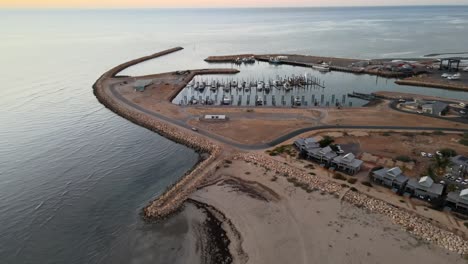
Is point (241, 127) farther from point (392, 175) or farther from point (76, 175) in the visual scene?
point (76, 175)

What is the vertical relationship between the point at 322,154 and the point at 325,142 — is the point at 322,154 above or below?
below

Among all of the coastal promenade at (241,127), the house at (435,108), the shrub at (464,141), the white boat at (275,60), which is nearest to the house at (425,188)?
the coastal promenade at (241,127)

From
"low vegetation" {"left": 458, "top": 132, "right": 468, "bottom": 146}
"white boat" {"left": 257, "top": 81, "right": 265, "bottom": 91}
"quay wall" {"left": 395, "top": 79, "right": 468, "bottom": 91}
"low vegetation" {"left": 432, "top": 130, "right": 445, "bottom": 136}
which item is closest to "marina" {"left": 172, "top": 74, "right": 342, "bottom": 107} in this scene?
"white boat" {"left": 257, "top": 81, "right": 265, "bottom": 91}

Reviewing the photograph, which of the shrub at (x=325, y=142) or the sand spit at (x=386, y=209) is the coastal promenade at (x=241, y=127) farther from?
the shrub at (x=325, y=142)

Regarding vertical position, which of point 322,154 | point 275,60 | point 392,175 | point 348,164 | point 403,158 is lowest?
point 403,158

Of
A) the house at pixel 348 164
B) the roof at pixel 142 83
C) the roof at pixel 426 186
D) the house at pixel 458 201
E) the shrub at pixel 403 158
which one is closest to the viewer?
the house at pixel 458 201

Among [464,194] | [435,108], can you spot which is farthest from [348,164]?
[435,108]

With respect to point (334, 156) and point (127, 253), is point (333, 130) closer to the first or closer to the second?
point (334, 156)

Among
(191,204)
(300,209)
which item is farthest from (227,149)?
(300,209)
